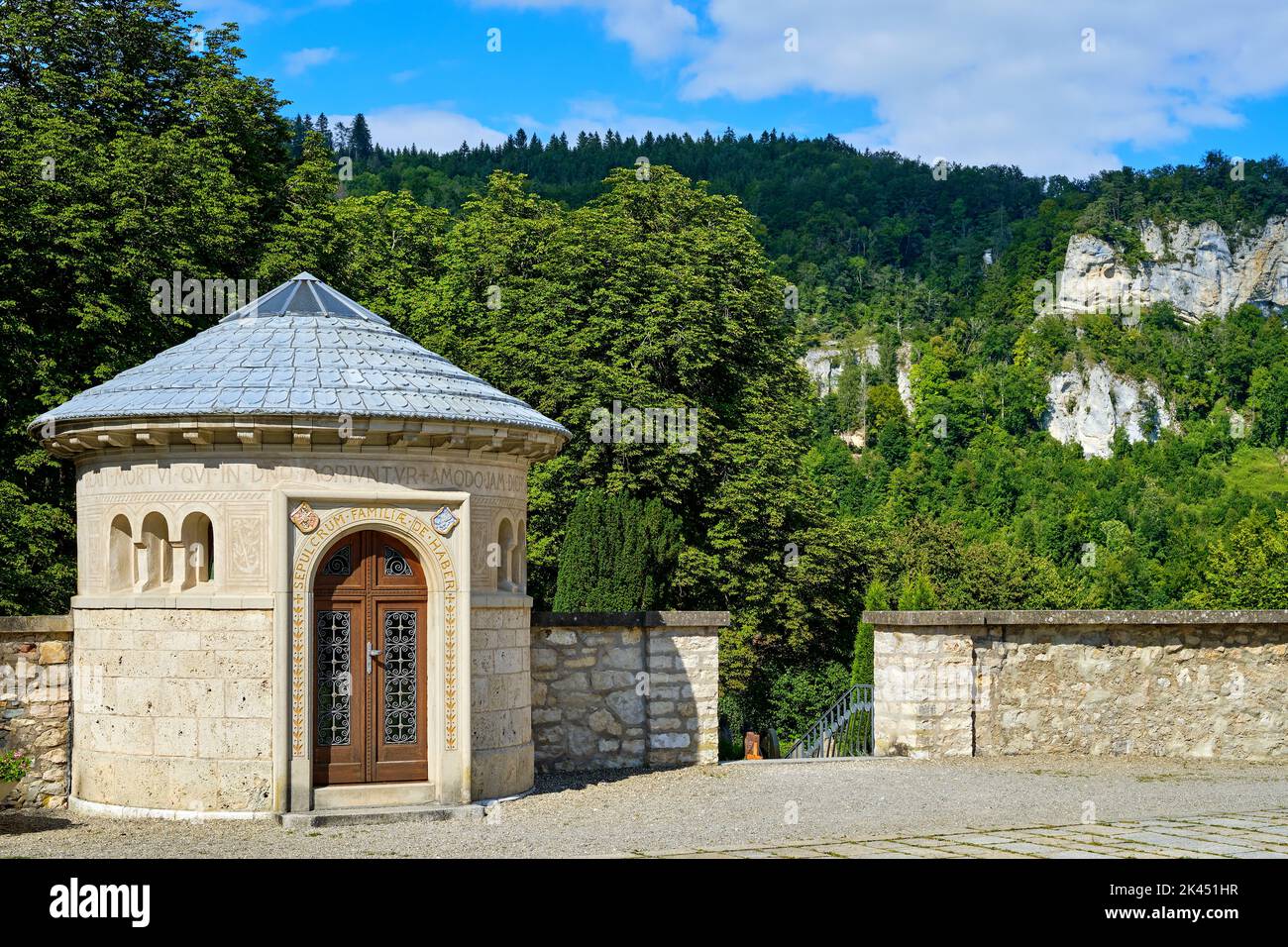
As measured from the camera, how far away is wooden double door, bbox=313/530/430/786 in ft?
41.5

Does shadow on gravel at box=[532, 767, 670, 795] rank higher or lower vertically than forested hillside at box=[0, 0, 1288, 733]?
lower

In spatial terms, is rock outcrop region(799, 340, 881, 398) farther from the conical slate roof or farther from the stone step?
the stone step

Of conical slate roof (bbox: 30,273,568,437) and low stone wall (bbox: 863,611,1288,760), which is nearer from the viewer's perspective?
conical slate roof (bbox: 30,273,568,437)

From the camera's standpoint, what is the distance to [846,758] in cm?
1609

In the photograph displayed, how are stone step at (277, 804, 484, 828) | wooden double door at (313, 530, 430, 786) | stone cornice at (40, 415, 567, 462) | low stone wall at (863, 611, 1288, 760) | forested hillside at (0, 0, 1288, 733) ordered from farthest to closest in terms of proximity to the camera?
forested hillside at (0, 0, 1288, 733) < low stone wall at (863, 611, 1288, 760) < wooden double door at (313, 530, 430, 786) < stone cornice at (40, 415, 567, 462) < stone step at (277, 804, 484, 828)

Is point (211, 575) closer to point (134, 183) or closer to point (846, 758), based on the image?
point (846, 758)

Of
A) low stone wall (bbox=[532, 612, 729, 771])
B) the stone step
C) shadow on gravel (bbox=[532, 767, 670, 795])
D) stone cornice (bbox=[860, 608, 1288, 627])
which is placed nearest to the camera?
the stone step

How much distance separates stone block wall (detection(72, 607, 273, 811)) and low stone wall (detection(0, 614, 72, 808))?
876 mm

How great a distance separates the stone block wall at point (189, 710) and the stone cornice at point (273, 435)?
1466 millimetres

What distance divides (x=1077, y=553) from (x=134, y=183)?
67866 millimetres

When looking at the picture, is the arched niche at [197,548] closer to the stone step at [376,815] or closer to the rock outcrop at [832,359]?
the stone step at [376,815]

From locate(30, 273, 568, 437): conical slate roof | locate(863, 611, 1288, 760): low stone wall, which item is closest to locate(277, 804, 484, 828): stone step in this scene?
A: locate(30, 273, 568, 437): conical slate roof

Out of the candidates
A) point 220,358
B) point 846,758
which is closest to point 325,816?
point 220,358

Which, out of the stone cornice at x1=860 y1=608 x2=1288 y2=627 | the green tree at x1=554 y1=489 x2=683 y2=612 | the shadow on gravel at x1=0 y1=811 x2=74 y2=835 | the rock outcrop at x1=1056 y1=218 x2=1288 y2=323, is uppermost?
the rock outcrop at x1=1056 y1=218 x2=1288 y2=323
